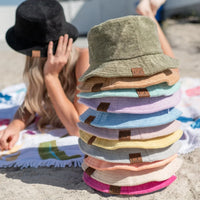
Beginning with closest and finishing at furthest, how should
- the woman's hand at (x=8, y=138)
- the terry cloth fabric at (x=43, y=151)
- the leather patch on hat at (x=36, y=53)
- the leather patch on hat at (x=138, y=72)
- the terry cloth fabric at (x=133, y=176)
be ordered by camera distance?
the leather patch on hat at (x=138, y=72) → the terry cloth fabric at (x=133, y=176) → the terry cloth fabric at (x=43, y=151) → the leather patch on hat at (x=36, y=53) → the woman's hand at (x=8, y=138)

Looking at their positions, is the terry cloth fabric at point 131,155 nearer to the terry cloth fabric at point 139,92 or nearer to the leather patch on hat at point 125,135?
the leather patch on hat at point 125,135

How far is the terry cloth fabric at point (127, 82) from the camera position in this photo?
1.30 m

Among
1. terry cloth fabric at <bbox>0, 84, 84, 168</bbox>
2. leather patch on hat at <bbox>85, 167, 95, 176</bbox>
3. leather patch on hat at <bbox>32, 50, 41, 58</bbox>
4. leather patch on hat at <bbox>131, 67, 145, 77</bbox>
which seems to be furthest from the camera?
leather patch on hat at <bbox>32, 50, 41, 58</bbox>

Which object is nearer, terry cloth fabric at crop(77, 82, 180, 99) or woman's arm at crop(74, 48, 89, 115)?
terry cloth fabric at crop(77, 82, 180, 99)

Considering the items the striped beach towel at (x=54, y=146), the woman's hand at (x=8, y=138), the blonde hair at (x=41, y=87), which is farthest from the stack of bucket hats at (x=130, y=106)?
the woman's hand at (x=8, y=138)

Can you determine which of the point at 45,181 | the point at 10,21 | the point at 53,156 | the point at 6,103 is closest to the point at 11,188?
the point at 45,181

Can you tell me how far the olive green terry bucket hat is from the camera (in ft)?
4.32

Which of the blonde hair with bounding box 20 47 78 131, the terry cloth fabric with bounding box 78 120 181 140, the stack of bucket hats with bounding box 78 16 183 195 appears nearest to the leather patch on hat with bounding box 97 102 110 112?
the stack of bucket hats with bounding box 78 16 183 195

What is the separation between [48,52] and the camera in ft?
6.75

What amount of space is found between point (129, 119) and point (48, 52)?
96 centimetres

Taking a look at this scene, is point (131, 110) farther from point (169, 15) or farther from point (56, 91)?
point (169, 15)

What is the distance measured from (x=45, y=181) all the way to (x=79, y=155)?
1.18 feet

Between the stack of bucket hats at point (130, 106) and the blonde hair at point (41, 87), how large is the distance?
86 cm

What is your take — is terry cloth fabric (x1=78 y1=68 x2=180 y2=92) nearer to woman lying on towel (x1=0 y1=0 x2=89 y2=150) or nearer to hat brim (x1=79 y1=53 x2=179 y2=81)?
hat brim (x1=79 y1=53 x2=179 y2=81)
